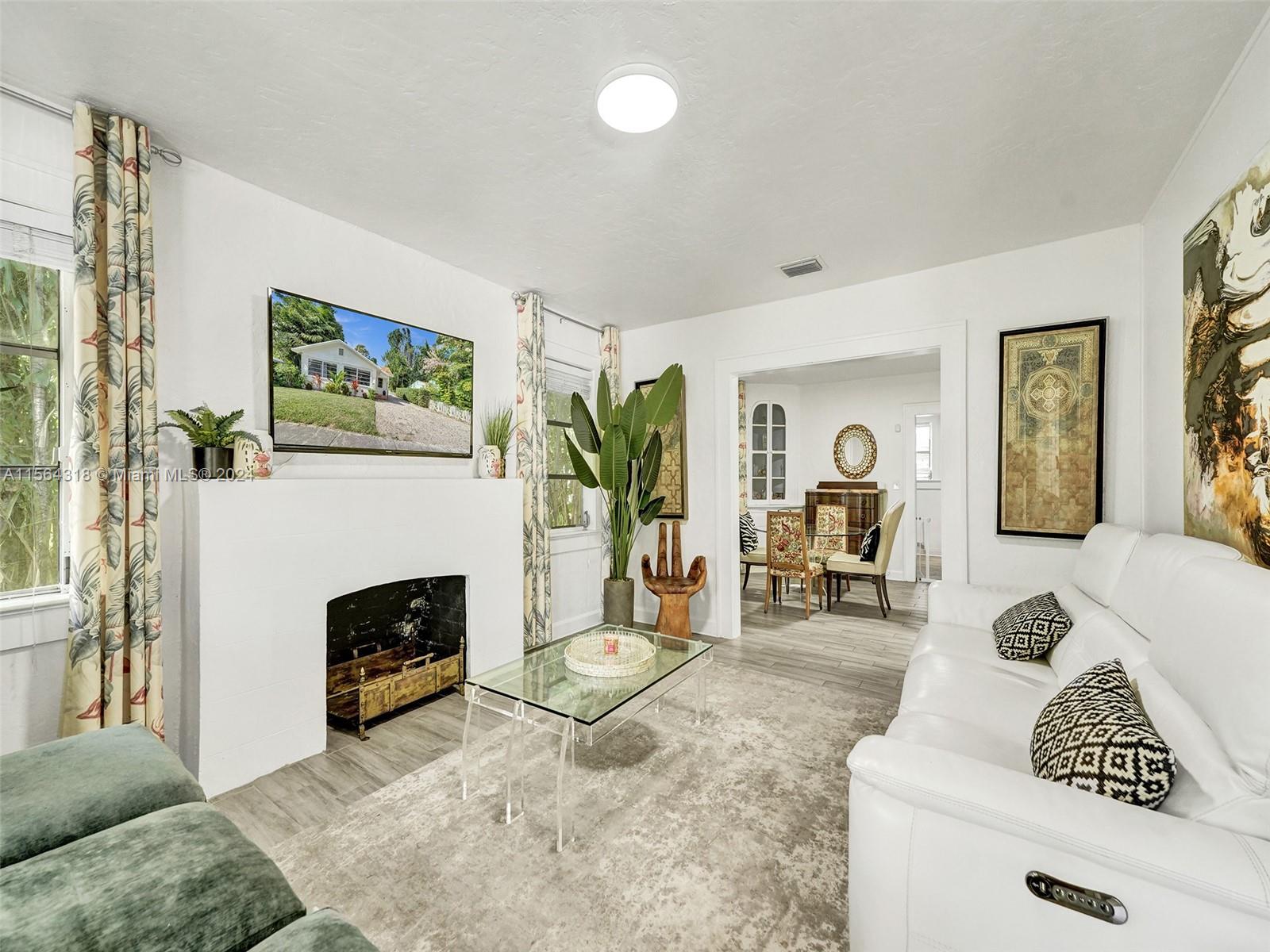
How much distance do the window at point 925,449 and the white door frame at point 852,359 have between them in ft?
10.9

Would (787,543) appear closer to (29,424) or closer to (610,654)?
(610,654)

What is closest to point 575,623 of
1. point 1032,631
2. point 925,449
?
point 1032,631

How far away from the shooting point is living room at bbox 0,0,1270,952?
1.08 m

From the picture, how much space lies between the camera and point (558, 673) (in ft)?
7.38

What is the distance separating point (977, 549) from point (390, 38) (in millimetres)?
3763

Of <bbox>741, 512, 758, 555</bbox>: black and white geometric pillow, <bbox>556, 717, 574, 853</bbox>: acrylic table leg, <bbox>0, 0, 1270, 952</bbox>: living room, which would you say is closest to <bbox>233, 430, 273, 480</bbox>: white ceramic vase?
<bbox>0, 0, 1270, 952</bbox>: living room

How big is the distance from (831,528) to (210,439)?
227 inches

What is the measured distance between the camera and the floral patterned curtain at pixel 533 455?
3.72 meters

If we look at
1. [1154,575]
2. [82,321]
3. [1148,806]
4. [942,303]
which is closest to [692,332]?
[942,303]

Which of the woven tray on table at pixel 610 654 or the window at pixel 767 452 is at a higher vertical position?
the window at pixel 767 452

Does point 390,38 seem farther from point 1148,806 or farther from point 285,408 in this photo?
point 1148,806

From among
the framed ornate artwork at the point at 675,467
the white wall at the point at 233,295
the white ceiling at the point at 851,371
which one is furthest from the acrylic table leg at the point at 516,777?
the white ceiling at the point at 851,371

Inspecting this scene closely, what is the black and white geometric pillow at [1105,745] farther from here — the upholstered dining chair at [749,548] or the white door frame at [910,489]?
the white door frame at [910,489]

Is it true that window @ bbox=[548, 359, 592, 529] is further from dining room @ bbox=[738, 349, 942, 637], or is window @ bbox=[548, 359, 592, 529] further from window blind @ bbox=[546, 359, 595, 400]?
dining room @ bbox=[738, 349, 942, 637]
